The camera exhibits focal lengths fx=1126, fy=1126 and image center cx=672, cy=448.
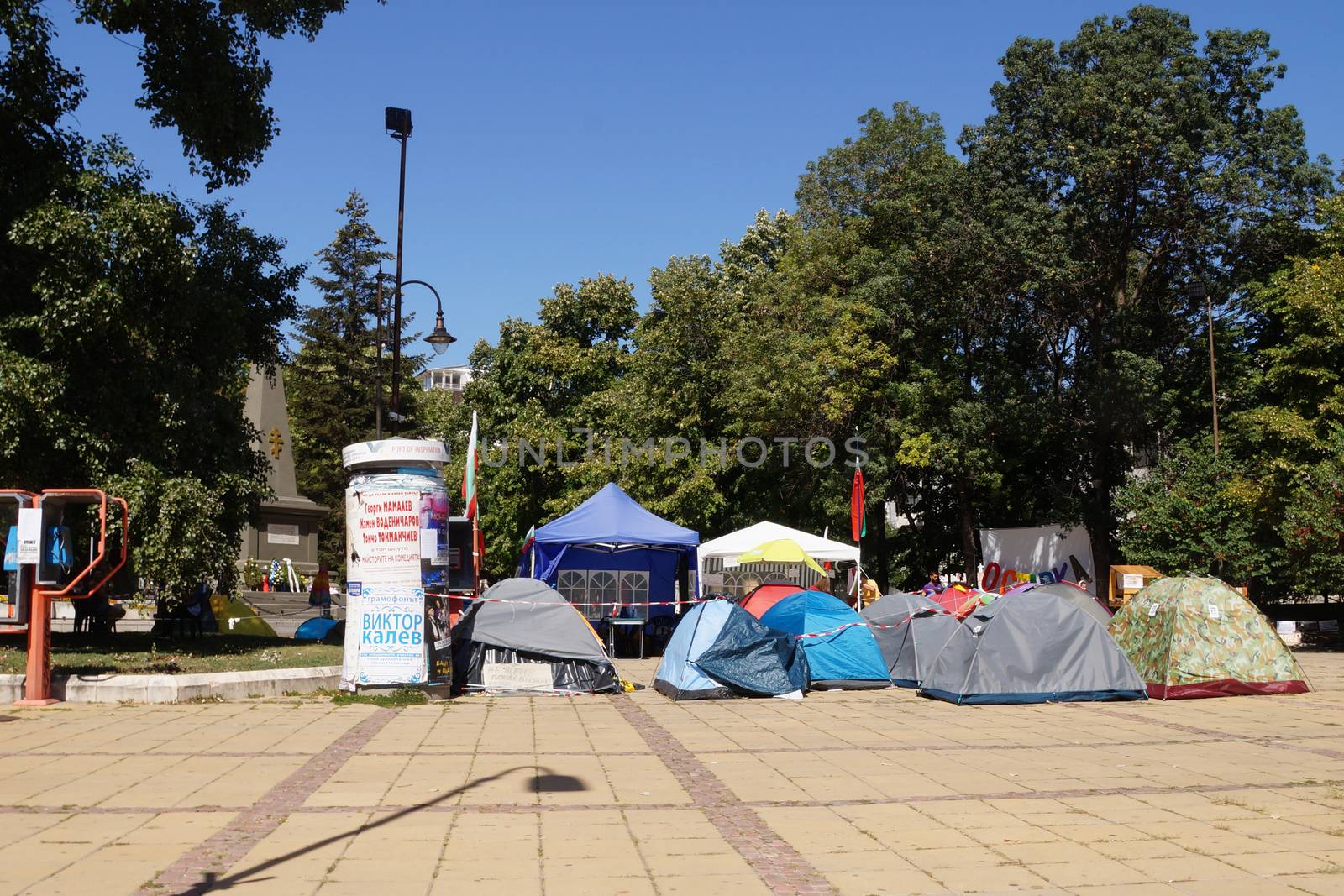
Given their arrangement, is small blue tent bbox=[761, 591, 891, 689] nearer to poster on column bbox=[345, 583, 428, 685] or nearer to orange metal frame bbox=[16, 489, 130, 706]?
poster on column bbox=[345, 583, 428, 685]

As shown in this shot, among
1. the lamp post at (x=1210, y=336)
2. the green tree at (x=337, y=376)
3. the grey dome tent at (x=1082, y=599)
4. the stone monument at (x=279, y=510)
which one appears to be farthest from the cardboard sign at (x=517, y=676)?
the green tree at (x=337, y=376)

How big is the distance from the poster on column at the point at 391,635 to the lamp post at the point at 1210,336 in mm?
21654

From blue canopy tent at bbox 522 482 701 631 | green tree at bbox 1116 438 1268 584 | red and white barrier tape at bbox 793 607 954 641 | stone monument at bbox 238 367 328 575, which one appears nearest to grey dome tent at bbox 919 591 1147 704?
red and white barrier tape at bbox 793 607 954 641

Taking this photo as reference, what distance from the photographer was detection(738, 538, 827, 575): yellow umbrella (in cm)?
2386

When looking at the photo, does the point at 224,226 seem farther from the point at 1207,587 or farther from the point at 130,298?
the point at 1207,587

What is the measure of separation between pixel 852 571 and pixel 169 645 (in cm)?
1715

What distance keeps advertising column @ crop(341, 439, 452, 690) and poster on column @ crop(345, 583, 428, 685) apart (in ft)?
0.03

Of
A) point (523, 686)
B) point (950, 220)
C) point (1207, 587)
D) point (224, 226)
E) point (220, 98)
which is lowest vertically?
point (523, 686)

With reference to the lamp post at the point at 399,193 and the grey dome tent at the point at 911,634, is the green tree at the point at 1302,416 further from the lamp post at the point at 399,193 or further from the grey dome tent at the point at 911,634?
the lamp post at the point at 399,193

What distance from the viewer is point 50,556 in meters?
12.3

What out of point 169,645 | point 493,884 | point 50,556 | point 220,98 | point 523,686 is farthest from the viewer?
point 169,645

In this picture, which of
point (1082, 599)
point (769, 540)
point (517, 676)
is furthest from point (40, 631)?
point (769, 540)

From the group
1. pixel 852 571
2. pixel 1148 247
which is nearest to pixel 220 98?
pixel 852 571

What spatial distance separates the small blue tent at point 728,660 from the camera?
1469 centimetres
